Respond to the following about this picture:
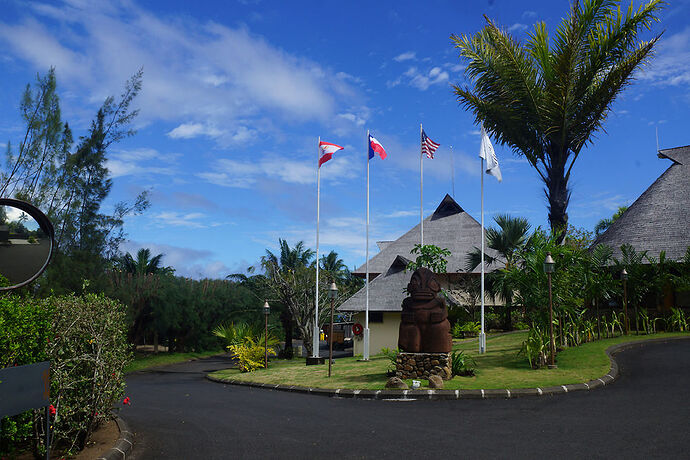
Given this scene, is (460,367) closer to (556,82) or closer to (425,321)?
(425,321)

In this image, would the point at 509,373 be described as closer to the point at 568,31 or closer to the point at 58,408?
the point at 58,408

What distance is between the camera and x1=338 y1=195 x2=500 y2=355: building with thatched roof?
29.4m

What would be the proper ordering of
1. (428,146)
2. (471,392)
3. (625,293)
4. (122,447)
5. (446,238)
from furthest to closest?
(446,238)
(428,146)
(625,293)
(471,392)
(122,447)

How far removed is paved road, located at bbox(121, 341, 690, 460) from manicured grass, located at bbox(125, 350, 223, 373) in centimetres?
1673

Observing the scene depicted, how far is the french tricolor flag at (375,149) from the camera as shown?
23.4 meters

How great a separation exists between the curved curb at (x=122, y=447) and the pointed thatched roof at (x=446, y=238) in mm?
26180

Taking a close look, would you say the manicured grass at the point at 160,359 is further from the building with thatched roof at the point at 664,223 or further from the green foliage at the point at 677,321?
the green foliage at the point at 677,321

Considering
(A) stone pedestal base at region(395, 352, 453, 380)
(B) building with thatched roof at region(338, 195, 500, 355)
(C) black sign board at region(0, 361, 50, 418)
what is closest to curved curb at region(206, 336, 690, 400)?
(A) stone pedestal base at region(395, 352, 453, 380)

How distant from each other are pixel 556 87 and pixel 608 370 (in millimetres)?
11113

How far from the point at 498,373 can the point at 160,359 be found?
78.7ft

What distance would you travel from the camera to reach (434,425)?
367 inches

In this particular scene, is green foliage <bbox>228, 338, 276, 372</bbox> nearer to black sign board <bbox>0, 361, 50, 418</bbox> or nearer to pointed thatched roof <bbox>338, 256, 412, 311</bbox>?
pointed thatched roof <bbox>338, 256, 412, 311</bbox>

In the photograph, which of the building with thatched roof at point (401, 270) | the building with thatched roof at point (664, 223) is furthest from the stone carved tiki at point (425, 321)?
the building with thatched roof at point (664, 223)

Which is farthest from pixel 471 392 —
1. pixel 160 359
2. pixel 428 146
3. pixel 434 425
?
pixel 160 359
